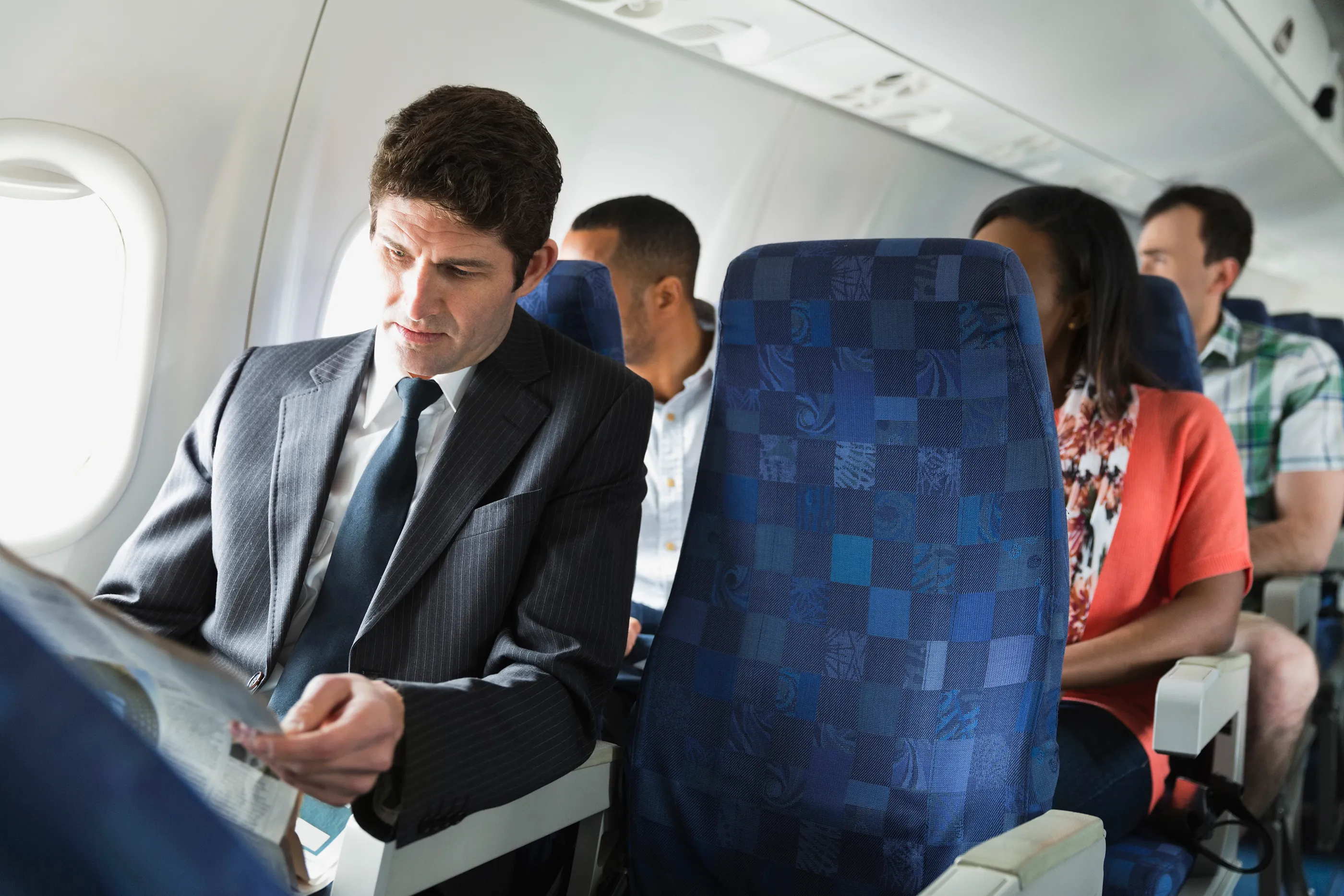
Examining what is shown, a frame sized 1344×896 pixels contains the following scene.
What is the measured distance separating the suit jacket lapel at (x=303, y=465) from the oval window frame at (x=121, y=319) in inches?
34.7

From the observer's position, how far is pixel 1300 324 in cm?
460

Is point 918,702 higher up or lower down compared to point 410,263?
lower down

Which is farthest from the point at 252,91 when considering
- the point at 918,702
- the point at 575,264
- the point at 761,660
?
the point at 918,702

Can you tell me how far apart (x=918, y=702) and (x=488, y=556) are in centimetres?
59

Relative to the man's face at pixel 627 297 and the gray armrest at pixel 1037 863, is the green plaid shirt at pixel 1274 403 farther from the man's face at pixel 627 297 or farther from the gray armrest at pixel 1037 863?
the gray armrest at pixel 1037 863

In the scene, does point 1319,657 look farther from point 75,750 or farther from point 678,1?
point 75,750

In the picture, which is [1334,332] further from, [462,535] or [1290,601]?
[462,535]

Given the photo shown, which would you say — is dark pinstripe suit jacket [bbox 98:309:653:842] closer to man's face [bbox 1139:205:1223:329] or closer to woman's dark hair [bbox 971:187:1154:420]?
woman's dark hair [bbox 971:187:1154:420]

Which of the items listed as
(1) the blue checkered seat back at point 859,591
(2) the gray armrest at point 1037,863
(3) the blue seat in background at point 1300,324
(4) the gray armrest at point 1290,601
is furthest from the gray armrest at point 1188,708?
(3) the blue seat in background at point 1300,324

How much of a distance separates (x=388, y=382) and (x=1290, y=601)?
251 centimetres

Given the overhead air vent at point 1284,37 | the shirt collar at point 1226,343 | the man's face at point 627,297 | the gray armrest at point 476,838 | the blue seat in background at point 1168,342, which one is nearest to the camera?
the gray armrest at point 476,838

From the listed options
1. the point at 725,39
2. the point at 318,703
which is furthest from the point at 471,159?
the point at 725,39

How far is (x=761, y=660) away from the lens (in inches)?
57.9

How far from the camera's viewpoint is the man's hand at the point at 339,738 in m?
0.92
